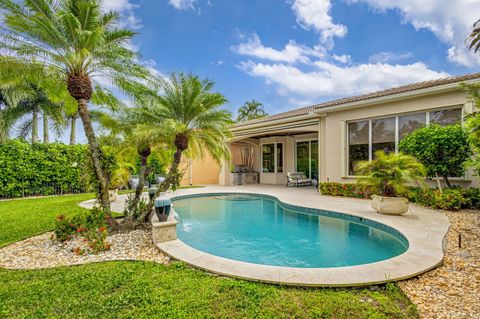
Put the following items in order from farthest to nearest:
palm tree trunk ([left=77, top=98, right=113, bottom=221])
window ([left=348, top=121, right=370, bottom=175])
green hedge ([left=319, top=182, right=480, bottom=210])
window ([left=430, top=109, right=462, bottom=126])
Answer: window ([left=348, top=121, right=370, bottom=175]) → window ([left=430, top=109, right=462, bottom=126]) → green hedge ([left=319, top=182, right=480, bottom=210]) → palm tree trunk ([left=77, top=98, right=113, bottom=221])

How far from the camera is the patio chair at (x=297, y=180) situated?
1848cm

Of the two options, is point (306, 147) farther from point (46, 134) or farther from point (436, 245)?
point (46, 134)

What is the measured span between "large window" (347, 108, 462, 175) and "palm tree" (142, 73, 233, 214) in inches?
313

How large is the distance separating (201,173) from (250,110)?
24.0m

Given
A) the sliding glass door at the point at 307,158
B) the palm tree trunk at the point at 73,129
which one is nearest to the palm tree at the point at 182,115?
the sliding glass door at the point at 307,158

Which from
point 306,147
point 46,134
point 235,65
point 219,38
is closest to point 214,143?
point 219,38

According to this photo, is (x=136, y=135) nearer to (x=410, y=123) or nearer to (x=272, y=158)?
(x=410, y=123)

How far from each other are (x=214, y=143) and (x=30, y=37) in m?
5.70

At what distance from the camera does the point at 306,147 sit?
65.2 feet

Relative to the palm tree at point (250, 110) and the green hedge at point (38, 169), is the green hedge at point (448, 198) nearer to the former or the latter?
the green hedge at point (38, 169)

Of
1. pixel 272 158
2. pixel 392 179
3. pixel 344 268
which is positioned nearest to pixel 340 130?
pixel 392 179

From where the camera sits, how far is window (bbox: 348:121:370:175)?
12.7 meters

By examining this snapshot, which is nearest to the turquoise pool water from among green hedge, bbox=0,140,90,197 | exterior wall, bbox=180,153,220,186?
green hedge, bbox=0,140,90,197

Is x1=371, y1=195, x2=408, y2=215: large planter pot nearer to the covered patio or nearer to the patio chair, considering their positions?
the covered patio
